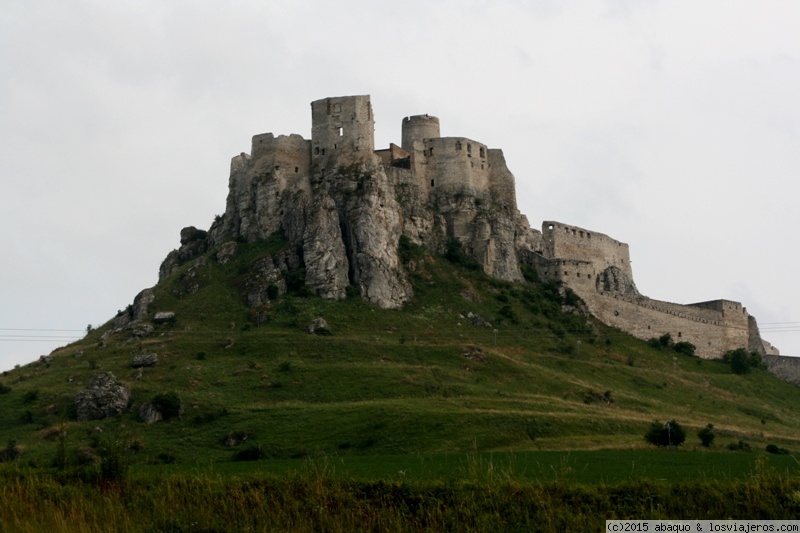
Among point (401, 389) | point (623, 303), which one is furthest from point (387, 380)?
point (623, 303)

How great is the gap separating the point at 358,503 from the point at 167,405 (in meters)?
38.3

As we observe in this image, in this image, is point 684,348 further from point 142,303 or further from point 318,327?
point 142,303

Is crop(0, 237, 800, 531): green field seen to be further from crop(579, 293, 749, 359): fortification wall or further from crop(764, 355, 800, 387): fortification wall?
crop(764, 355, 800, 387): fortification wall

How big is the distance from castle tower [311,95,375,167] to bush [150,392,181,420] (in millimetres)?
31927

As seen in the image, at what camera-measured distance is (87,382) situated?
67.9 m

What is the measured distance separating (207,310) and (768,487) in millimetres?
57717

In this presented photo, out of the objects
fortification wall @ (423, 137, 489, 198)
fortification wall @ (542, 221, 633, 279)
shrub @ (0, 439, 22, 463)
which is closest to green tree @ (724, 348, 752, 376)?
fortification wall @ (542, 221, 633, 279)

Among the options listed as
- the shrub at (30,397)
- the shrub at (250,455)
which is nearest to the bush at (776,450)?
the shrub at (250,455)

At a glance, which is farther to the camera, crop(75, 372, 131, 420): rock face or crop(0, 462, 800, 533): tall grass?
crop(75, 372, 131, 420): rock face

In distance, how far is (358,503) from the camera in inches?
1082

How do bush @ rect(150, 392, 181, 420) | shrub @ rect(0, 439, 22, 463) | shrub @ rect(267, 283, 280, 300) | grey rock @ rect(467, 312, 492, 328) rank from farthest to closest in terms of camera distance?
1. grey rock @ rect(467, 312, 492, 328)
2. shrub @ rect(267, 283, 280, 300)
3. bush @ rect(150, 392, 181, 420)
4. shrub @ rect(0, 439, 22, 463)

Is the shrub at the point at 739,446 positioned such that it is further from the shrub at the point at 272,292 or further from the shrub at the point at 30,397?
the shrub at the point at 30,397

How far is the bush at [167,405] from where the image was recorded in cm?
6309

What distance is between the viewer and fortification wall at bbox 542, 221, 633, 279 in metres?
101
